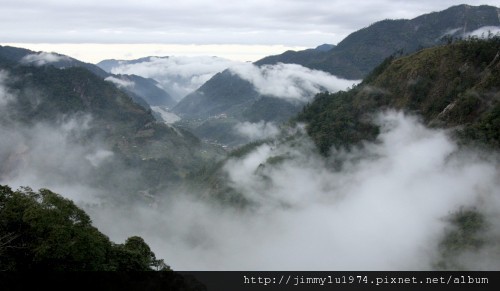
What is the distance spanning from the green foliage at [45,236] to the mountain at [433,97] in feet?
248

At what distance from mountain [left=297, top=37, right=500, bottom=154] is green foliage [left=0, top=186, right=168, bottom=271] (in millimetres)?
75685

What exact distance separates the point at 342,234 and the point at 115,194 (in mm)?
112377

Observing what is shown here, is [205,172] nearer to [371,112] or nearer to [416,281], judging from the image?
[371,112]

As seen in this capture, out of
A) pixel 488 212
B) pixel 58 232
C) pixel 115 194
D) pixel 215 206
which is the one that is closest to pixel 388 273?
pixel 488 212

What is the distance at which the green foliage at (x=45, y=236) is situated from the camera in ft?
110

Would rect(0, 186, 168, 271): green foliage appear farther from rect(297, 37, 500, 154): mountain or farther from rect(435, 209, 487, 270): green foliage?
rect(297, 37, 500, 154): mountain

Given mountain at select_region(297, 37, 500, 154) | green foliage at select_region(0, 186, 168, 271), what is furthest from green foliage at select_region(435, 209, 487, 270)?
green foliage at select_region(0, 186, 168, 271)

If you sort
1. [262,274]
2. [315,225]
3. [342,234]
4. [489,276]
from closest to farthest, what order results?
[262,274] → [489,276] → [342,234] → [315,225]

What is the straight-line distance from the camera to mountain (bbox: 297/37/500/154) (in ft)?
296

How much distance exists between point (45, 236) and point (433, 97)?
3791 inches

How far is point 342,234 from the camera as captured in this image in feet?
382

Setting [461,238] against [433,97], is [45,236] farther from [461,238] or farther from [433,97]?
[433,97]

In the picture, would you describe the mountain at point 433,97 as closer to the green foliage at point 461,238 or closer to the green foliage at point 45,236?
the green foliage at point 461,238

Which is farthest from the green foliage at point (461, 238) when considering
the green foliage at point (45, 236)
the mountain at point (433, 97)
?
the green foliage at point (45, 236)
